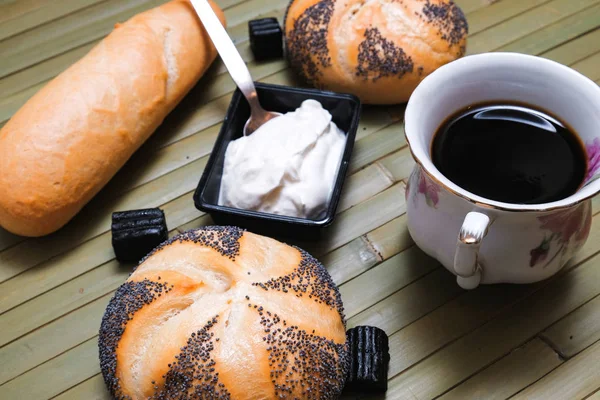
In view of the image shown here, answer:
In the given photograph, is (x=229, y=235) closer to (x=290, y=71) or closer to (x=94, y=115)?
(x=94, y=115)

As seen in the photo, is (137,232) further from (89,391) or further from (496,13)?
(496,13)

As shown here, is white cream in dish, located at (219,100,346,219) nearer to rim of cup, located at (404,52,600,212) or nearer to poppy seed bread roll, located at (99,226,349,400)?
poppy seed bread roll, located at (99,226,349,400)

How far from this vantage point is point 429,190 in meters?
0.96

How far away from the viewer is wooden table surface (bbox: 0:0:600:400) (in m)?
1.07

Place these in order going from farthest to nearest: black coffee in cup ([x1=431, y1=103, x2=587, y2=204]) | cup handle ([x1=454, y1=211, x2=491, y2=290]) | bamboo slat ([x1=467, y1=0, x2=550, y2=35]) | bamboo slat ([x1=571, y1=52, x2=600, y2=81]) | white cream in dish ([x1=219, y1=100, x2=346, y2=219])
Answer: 1. bamboo slat ([x1=467, y1=0, x2=550, y2=35])
2. bamboo slat ([x1=571, y1=52, x2=600, y2=81])
3. white cream in dish ([x1=219, y1=100, x2=346, y2=219])
4. black coffee in cup ([x1=431, y1=103, x2=587, y2=204])
5. cup handle ([x1=454, y1=211, x2=491, y2=290])

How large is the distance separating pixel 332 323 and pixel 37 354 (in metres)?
0.54

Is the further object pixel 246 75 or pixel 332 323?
pixel 246 75

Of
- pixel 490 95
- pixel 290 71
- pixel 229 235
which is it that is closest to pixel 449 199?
pixel 490 95

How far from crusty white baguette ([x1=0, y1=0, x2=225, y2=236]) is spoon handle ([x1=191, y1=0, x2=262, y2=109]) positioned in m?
0.03

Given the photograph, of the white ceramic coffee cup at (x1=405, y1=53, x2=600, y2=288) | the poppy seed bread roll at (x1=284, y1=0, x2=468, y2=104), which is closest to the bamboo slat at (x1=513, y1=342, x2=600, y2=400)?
the white ceramic coffee cup at (x1=405, y1=53, x2=600, y2=288)

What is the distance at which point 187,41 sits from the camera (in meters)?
1.38

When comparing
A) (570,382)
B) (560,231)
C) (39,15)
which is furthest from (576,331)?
(39,15)

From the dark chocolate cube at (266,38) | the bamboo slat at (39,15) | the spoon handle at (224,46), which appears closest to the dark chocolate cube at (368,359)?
the spoon handle at (224,46)

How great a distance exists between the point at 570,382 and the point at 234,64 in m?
0.89
